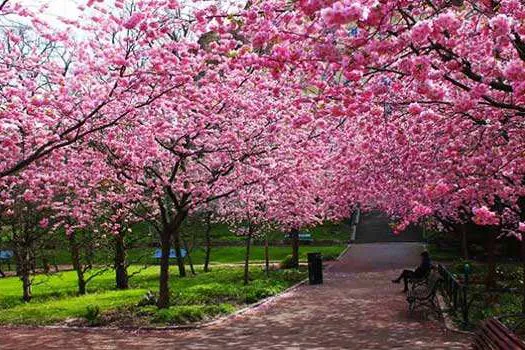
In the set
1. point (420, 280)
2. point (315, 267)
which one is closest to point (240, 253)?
point (315, 267)

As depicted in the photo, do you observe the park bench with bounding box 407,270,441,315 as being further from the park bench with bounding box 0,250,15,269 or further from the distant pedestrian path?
the distant pedestrian path

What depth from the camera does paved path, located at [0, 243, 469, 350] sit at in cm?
1073

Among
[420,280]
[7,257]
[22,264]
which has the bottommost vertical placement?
[420,280]

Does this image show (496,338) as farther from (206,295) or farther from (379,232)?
(379,232)

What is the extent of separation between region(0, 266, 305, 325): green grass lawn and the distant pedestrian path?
20.5m

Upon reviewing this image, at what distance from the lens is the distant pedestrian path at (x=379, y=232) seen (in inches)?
1813

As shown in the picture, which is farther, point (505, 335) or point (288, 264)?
point (288, 264)

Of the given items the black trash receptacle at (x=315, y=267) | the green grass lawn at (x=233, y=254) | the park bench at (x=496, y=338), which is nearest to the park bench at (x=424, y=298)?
the black trash receptacle at (x=315, y=267)

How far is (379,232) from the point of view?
161 ft

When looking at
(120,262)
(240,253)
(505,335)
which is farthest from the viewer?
(240,253)

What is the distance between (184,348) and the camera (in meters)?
10.6

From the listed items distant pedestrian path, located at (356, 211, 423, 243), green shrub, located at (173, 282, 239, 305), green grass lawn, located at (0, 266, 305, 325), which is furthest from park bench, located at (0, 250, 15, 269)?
distant pedestrian path, located at (356, 211, 423, 243)

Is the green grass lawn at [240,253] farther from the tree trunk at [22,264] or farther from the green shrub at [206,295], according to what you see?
the green shrub at [206,295]

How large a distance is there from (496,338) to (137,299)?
521 inches
